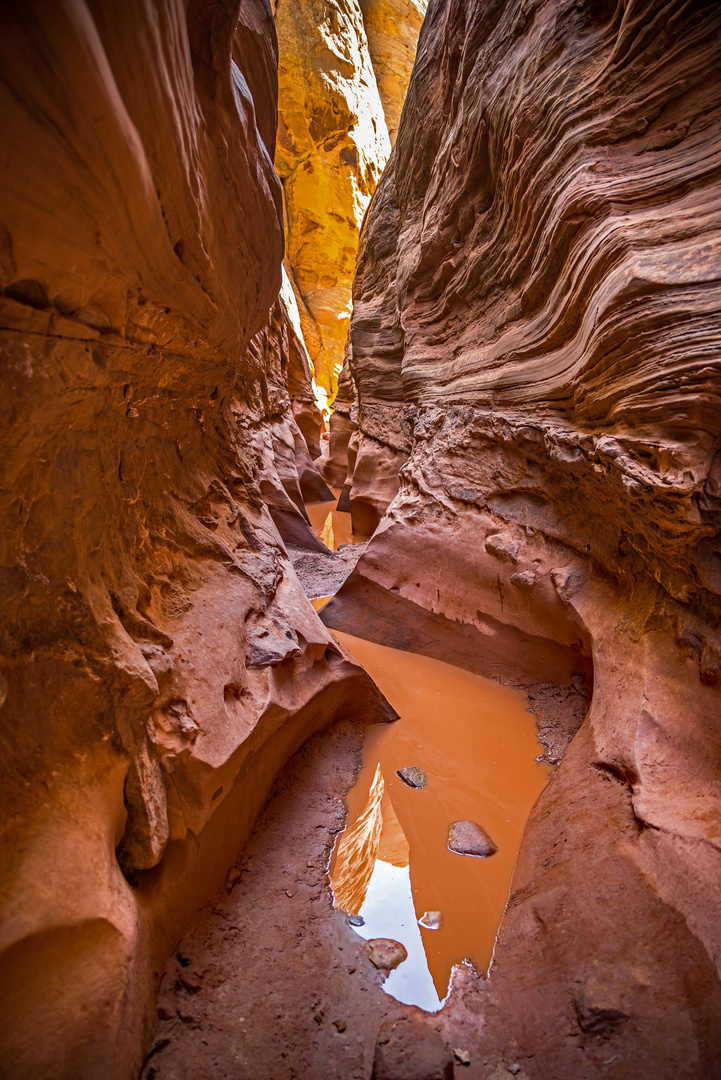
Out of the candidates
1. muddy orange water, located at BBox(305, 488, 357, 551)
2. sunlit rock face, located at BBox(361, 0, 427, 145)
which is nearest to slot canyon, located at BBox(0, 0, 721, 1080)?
muddy orange water, located at BBox(305, 488, 357, 551)

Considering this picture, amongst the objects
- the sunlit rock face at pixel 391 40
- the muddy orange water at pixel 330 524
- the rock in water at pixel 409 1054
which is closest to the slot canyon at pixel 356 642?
the rock in water at pixel 409 1054

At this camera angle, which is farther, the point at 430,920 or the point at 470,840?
the point at 470,840

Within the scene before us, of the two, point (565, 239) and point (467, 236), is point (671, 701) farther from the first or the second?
point (467, 236)

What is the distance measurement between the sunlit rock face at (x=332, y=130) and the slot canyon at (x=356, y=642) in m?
15.4

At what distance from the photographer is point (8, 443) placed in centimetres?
135

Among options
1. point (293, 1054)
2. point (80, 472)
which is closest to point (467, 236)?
point (80, 472)

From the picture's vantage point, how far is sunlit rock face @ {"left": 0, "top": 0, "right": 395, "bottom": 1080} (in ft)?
3.82

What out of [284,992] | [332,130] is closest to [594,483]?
[284,992]

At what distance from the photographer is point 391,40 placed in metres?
20.0

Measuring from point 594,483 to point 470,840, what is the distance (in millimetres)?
2382

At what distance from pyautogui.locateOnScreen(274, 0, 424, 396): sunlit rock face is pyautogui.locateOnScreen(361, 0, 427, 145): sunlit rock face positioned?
30mm

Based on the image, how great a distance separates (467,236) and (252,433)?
3223mm

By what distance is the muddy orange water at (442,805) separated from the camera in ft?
7.72

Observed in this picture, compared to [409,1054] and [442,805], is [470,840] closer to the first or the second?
[442,805]
